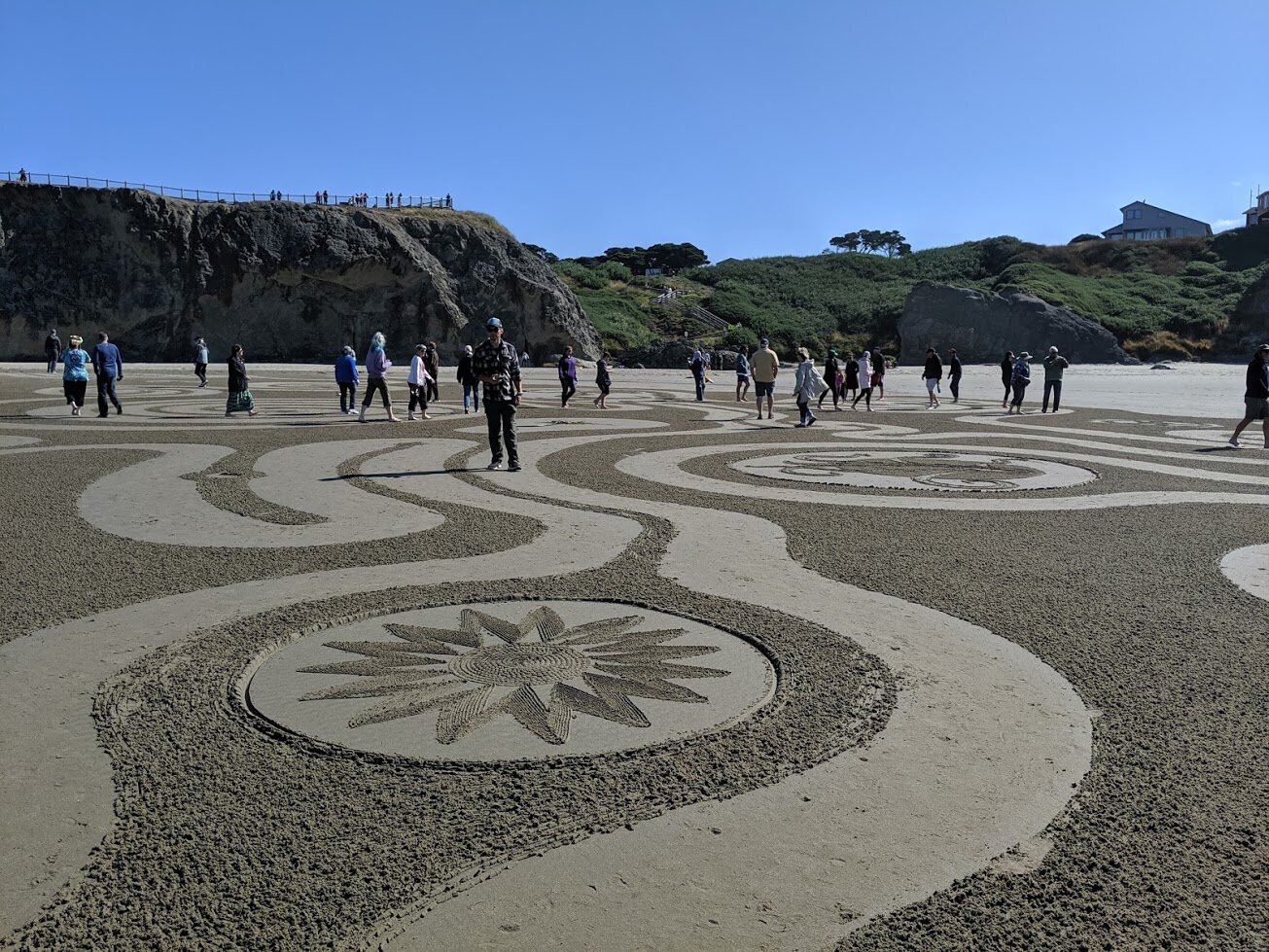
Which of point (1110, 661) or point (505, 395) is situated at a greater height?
point (505, 395)

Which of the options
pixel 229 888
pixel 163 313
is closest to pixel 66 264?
pixel 163 313

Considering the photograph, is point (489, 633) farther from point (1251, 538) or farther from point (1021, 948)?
point (1251, 538)

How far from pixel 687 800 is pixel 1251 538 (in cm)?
630

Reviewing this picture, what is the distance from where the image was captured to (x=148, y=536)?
25.4 feet

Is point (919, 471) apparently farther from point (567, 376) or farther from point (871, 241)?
point (871, 241)

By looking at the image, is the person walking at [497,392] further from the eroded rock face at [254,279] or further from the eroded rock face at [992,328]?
the eroded rock face at [992,328]

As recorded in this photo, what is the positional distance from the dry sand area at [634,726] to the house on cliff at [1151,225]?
12343 cm

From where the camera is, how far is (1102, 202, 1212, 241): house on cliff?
380 feet

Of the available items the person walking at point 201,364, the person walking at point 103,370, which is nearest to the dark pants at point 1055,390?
the person walking at point 103,370

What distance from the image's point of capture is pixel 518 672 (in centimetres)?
452

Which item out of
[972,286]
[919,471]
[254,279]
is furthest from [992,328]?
[919,471]

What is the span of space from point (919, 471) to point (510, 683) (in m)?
8.59

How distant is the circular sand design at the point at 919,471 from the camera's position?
10766 mm

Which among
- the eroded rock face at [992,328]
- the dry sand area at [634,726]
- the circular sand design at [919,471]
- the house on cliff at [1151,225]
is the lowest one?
the dry sand area at [634,726]
